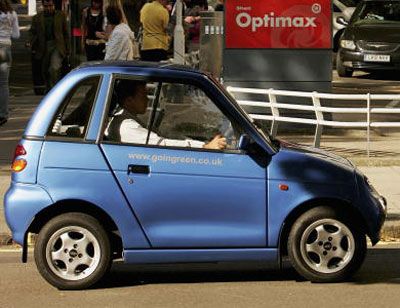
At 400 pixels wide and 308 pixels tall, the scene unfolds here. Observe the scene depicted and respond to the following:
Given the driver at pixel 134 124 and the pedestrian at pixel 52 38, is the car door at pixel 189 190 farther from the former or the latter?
the pedestrian at pixel 52 38

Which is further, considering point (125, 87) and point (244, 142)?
point (125, 87)

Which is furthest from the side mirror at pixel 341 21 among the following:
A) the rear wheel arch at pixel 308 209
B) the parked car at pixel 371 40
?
the rear wheel arch at pixel 308 209

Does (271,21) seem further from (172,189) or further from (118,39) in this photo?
(172,189)

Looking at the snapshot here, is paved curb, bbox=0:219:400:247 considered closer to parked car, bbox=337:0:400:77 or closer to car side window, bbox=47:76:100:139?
car side window, bbox=47:76:100:139

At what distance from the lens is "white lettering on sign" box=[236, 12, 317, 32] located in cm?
1532

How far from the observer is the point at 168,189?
A: 24.0ft

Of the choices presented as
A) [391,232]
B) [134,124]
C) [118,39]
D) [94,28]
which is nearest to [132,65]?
[134,124]

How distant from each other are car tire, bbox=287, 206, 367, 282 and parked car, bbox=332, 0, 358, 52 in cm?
1842

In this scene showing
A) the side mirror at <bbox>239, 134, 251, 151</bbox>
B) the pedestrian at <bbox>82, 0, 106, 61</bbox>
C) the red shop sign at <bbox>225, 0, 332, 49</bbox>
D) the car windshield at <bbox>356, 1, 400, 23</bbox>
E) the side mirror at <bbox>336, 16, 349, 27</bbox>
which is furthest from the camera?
the side mirror at <bbox>336, 16, 349, 27</bbox>

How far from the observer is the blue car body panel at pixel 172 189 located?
7.31 m

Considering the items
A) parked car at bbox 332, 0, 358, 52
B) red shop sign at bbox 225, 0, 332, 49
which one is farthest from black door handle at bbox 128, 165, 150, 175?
parked car at bbox 332, 0, 358, 52

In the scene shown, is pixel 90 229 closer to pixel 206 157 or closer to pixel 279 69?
pixel 206 157

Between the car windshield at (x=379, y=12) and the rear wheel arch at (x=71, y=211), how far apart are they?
17324 mm

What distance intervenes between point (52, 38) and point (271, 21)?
4.87 metres
